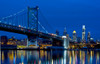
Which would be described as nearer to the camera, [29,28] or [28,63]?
[28,63]

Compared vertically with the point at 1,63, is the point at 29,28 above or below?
above

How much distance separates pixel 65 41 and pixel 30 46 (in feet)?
70.5

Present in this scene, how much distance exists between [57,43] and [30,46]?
3104 centimetres

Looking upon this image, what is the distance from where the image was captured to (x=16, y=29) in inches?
2120

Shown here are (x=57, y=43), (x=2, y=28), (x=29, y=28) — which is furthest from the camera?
(x=57, y=43)

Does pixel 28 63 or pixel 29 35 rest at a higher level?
pixel 29 35

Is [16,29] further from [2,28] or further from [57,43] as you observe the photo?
[57,43]

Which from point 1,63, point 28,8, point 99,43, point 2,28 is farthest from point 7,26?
point 99,43

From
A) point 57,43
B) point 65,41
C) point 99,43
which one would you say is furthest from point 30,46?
point 99,43

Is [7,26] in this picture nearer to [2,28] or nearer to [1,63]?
[2,28]

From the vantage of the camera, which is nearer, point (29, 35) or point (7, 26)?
point (7, 26)

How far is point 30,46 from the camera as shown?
6047 cm

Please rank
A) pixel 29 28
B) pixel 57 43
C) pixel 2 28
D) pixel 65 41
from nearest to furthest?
pixel 2 28 → pixel 29 28 → pixel 65 41 → pixel 57 43

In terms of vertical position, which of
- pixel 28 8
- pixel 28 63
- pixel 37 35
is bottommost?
pixel 28 63
